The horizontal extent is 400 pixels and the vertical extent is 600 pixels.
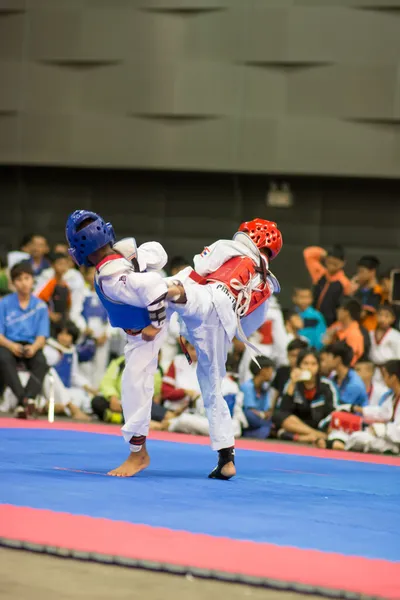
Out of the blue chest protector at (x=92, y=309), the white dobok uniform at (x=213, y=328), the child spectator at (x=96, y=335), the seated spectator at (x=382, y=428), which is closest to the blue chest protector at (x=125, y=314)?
the white dobok uniform at (x=213, y=328)

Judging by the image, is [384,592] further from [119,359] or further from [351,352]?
[119,359]

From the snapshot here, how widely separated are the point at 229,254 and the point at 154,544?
2.23m

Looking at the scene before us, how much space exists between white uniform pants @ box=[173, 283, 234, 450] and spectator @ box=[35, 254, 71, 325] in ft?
15.2

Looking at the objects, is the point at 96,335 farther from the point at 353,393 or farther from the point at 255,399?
the point at 353,393

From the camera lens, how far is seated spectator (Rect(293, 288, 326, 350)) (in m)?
9.66

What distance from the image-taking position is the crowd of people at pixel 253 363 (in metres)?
8.28

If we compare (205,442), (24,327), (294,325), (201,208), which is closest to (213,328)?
(205,442)

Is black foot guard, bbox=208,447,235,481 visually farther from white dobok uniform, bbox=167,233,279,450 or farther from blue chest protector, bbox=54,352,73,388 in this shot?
blue chest protector, bbox=54,352,73,388

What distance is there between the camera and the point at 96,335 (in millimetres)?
10023

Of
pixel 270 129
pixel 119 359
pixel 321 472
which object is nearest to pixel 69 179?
pixel 270 129

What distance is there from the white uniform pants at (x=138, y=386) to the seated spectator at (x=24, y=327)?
3.59 m

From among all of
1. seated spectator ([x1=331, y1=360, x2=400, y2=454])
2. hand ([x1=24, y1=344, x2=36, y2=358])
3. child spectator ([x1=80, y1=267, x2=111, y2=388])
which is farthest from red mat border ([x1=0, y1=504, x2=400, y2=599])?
child spectator ([x1=80, y1=267, x2=111, y2=388])

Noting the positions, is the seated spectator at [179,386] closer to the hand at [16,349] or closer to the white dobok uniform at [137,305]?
the hand at [16,349]

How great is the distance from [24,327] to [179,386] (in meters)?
1.39
